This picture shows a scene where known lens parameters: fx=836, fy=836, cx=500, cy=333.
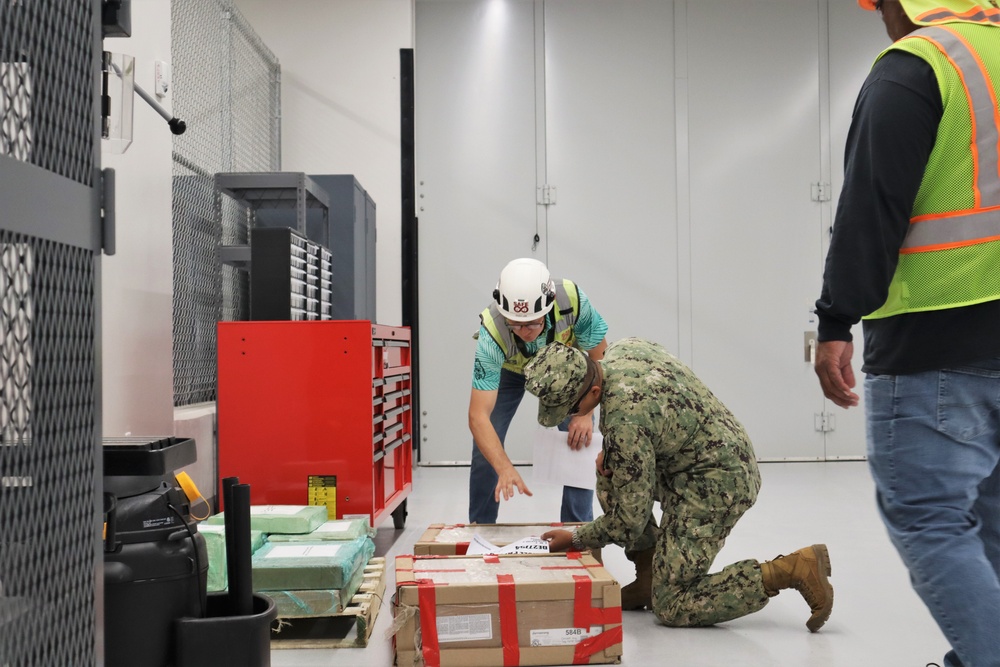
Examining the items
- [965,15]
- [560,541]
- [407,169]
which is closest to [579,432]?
[560,541]

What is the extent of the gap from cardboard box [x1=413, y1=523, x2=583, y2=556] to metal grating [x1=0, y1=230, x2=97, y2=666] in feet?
6.03

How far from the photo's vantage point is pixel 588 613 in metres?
2.37

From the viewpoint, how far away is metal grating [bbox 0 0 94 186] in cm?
92

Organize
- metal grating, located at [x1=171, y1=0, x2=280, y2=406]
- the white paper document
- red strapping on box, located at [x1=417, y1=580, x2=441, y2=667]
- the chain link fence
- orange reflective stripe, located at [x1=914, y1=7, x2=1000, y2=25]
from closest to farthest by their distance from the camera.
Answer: the chain link fence → orange reflective stripe, located at [x1=914, y1=7, x2=1000, y2=25] → red strapping on box, located at [x1=417, y1=580, x2=441, y2=667] → the white paper document → metal grating, located at [x1=171, y1=0, x2=280, y2=406]

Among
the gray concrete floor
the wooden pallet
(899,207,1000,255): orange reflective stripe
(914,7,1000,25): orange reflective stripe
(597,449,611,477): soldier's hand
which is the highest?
(914,7,1000,25): orange reflective stripe

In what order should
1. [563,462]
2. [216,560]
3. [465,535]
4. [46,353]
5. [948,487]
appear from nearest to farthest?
[46,353] → [948,487] → [216,560] → [465,535] → [563,462]

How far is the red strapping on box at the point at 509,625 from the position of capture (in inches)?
91.4

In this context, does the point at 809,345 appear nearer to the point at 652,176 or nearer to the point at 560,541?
the point at 652,176

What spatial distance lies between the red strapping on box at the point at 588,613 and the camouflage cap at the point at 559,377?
1.71ft

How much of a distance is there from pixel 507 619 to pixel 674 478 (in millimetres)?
744

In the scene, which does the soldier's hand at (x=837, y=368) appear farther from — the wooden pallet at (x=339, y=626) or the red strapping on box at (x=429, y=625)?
the wooden pallet at (x=339, y=626)

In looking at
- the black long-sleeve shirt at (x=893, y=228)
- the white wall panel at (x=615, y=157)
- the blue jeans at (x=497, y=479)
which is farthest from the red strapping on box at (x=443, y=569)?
the white wall panel at (x=615, y=157)

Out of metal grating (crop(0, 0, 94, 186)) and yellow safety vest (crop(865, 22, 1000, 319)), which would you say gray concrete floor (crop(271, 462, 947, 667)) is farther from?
metal grating (crop(0, 0, 94, 186))

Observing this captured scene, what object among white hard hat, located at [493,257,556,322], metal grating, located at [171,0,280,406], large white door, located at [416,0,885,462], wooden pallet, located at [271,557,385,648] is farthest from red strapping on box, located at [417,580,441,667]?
large white door, located at [416,0,885,462]
